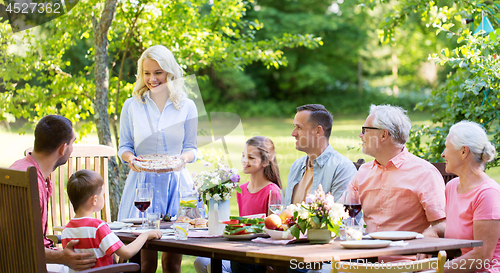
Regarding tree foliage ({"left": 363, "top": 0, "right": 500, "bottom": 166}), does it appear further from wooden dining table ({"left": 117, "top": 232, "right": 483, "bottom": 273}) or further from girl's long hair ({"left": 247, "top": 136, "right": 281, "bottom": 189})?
wooden dining table ({"left": 117, "top": 232, "right": 483, "bottom": 273})

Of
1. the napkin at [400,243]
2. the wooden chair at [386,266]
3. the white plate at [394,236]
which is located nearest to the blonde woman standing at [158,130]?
the white plate at [394,236]

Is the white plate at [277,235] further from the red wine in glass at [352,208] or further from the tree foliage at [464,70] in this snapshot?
the tree foliage at [464,70]

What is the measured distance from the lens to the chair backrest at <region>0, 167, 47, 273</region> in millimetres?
1896

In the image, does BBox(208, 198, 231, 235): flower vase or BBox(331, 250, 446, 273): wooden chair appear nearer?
BBox(331, 250, 446, 273): wooden chair

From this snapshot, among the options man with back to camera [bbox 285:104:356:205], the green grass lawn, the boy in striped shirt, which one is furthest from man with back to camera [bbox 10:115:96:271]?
the green grass lawn

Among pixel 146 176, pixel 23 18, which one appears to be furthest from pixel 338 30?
pixel 146 176

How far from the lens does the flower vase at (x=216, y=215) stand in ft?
7.75

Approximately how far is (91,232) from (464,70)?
3.40m

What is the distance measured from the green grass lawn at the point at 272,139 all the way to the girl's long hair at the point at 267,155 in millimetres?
605

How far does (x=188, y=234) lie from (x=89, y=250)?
1.50ft

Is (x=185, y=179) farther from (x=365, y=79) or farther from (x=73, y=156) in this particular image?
(x=365, y=79)

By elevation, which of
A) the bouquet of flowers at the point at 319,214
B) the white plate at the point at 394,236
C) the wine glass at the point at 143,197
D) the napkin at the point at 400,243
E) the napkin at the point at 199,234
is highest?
the wine glass at the point at 143,197

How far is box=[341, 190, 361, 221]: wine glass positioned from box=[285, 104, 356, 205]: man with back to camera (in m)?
0.70

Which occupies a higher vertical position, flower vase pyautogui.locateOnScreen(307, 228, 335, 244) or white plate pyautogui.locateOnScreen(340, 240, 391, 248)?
flower vase pyautogui.locateOnScreen(307, 228, 335, 244)
